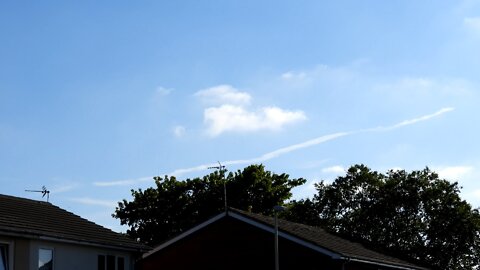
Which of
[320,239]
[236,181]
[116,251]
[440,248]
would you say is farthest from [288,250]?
[236,181]

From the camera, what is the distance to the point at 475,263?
160 ft

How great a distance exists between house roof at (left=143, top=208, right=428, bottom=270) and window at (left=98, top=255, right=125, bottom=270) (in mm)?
6824

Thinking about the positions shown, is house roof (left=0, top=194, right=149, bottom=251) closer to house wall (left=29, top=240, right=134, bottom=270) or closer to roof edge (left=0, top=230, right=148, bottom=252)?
roof edge (left=0, top=230, right=148, bottom=252)

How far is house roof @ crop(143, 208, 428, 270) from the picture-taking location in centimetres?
3045

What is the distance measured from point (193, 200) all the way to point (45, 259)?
111 feet

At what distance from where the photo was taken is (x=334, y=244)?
33.0 metres

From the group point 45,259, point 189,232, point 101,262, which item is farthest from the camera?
point 189,232

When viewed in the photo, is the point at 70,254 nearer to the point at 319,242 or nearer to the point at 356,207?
the point at 319,242

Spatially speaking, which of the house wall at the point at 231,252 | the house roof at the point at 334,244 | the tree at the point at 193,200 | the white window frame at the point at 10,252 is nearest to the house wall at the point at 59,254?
the white window frame at the point at 10,252

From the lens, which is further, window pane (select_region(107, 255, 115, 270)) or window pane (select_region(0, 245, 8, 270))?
window pane (select_region(107, 255, 115, 270))

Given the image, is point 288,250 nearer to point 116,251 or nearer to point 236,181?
point 116,251

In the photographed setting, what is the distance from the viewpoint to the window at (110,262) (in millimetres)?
25250

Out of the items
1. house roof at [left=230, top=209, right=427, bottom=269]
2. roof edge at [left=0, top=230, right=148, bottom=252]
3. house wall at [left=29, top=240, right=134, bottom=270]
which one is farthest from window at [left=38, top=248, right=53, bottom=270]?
house roof at [left=230, top=209, right=427, bottom=269]

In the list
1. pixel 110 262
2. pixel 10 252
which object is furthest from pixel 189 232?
pixel 10 252
